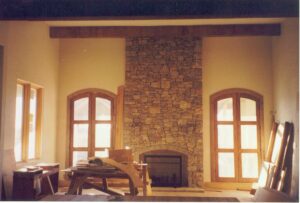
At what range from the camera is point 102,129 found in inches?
385

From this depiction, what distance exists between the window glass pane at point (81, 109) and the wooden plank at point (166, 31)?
1669 mm

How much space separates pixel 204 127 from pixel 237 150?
0.98 m

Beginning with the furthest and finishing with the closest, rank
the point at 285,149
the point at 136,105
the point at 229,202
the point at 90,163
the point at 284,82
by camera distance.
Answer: the point at 136,105, the point at 284,82, the point at 285,149, the point at 90,163, the point at 229,202

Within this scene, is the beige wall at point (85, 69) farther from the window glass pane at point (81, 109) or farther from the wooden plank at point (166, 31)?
the wooden plank at point (166, 31)

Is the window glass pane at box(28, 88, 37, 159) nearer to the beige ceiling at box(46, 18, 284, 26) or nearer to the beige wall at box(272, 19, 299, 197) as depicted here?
the beige ceiling at box(46, 18, 284, 26)

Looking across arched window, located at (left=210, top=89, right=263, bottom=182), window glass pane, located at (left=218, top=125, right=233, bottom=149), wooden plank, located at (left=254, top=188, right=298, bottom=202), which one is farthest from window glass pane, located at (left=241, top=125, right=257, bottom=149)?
wooden plank, located at (left=254, top=188, right=298, bottom=202)

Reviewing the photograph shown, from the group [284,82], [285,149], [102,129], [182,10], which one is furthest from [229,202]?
[102,129]

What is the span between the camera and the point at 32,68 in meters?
8.10

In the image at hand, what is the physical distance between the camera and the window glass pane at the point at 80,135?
979 centimetres

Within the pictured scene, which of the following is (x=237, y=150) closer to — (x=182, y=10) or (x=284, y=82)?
(x=284, y=82)

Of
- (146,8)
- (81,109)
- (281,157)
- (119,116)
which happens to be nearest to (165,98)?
(119,116)

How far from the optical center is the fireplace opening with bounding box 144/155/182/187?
934 centimetres

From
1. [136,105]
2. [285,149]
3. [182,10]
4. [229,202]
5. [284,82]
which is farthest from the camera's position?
[136,105]

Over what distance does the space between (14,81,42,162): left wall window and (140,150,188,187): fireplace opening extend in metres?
2.57
